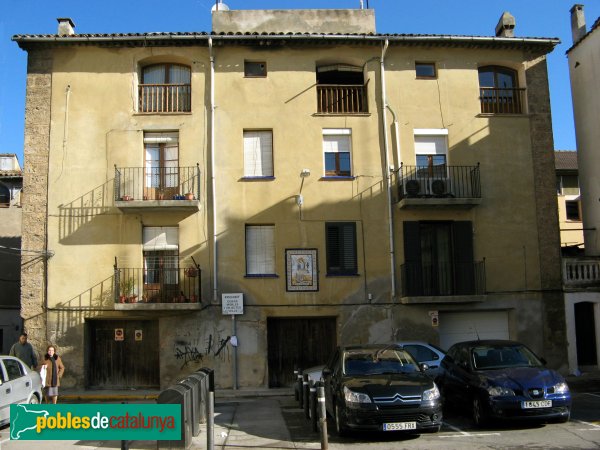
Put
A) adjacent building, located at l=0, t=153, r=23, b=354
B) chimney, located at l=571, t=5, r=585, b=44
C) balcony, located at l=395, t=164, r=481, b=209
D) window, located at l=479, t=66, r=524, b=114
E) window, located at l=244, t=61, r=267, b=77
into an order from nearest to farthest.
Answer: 1. balcony, located at l=395, t=164, r=481, b=209
2. window, located at l=244, t=61, r=267, b=77
3. window, located at l=479, t=66, r=524, b=114
4. chimney, located at l=571, t=5, r=585, b=44
5. adjacent building, located at l=0, t=153, r=23, b=354

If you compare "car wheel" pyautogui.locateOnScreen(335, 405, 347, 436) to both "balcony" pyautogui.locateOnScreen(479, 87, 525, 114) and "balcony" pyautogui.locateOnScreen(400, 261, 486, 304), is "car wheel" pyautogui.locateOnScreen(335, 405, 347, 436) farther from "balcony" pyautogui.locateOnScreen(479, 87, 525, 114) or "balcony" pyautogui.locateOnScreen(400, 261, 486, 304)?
"balcony" pyautogui.locateOnScreen(479, 87, 525, 114)

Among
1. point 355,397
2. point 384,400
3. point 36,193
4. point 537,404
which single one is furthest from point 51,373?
point 537,404

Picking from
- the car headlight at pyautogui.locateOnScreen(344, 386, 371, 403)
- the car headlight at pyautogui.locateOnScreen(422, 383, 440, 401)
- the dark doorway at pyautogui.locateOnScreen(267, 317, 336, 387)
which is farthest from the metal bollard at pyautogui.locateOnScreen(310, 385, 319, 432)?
the dark doorway at pyautogui.locateOnScreen(267, 317, 336, 387)

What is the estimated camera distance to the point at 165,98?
20.2 m

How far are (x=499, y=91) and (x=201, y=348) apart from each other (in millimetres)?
12624

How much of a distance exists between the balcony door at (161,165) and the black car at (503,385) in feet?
34.1

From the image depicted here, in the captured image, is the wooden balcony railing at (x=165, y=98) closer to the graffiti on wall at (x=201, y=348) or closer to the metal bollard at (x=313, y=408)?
the graffiti on wall at (x=201, y=348)

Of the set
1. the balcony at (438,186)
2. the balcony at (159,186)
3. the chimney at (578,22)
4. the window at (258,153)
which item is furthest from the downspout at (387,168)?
the chimney at (578,22)

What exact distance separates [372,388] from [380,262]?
9.32 metres

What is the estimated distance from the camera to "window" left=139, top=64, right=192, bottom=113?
20062 millimetres

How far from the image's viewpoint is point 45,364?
14273 mm

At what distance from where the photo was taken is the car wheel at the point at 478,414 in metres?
11.2

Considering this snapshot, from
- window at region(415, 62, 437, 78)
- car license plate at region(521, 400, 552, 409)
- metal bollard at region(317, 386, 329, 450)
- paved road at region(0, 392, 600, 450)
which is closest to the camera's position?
metal bollard at region(317, 386, 329, 450)

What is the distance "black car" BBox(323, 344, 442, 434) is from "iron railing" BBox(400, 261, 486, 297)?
770 centimetres
